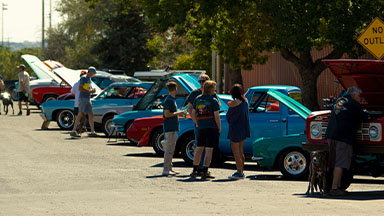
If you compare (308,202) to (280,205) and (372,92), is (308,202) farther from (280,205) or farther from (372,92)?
(372,92)

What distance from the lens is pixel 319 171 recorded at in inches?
447

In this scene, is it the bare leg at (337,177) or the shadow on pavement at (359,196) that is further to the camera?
the bare leg at (337,177)

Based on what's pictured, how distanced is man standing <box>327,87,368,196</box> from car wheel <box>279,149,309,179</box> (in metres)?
1.93

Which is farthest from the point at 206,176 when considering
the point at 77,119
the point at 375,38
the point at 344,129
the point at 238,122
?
the point at 77,119

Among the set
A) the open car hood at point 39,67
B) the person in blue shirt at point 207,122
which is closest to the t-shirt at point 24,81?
the open car hood at point 39,67

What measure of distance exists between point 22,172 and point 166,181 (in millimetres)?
2693

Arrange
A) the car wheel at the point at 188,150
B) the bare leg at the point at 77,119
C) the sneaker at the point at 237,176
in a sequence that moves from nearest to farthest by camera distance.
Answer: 1. the sneaker at the point at 237,176
2. the car wheel at the point at 188,150
3. the bare leg at the point at 77,119

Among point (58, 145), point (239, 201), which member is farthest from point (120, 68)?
point (239, 201)

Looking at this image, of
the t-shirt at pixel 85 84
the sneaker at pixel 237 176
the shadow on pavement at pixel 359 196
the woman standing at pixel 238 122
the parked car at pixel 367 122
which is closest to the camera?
the shadow on pavement at pixel 359 196

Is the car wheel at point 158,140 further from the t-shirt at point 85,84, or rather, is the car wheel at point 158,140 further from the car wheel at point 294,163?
the t-shirt at point 85,84

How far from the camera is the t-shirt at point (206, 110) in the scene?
43.0ft

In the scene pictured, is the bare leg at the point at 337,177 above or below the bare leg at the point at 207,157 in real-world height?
below

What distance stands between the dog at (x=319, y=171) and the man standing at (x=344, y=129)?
155 mm

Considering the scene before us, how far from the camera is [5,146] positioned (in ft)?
61.5
